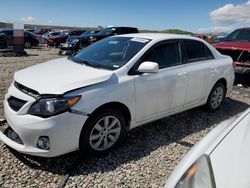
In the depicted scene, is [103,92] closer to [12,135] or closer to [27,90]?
[27,90]

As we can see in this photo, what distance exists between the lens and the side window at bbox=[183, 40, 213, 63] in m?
4.79

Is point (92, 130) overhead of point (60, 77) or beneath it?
beneath

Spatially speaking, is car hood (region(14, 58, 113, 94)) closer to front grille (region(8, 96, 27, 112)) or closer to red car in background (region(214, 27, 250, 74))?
front grille (region(8, 96, 27, 112))

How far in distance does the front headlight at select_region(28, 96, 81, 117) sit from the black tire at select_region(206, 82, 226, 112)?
3.21 metres

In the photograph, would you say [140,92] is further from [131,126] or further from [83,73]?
[83,73]

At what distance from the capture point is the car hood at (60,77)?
3.25 metres

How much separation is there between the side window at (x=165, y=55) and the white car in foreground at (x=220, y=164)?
2.20 meters

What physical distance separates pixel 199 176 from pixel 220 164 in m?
0.15

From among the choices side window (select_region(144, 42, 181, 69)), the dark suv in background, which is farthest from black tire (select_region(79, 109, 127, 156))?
the dark suv in background

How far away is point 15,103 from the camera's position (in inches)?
133

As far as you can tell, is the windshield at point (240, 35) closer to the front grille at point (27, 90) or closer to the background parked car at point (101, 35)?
the front grille at point (27, 90)

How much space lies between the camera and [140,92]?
12.7 ft

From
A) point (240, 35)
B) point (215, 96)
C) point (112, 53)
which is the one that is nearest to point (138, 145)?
point (112, 53)

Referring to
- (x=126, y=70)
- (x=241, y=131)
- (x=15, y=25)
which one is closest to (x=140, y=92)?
(x=126, y=70)
